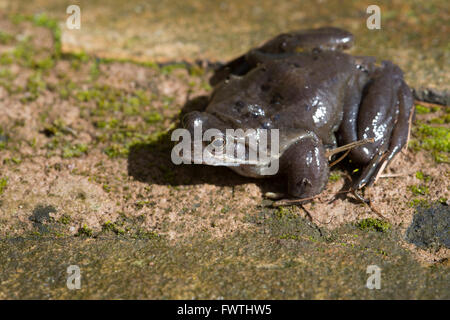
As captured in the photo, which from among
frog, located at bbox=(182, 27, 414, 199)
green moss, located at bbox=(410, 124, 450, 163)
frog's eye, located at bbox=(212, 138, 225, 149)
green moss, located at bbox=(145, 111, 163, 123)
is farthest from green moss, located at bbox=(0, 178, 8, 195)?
green moss, located at bbox=(410, 124, 450, 163)

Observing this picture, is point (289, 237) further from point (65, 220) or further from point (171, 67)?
point (171, 67)

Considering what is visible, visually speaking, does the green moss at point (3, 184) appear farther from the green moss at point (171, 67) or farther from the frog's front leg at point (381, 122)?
the frog's front leg at point (381, 122)

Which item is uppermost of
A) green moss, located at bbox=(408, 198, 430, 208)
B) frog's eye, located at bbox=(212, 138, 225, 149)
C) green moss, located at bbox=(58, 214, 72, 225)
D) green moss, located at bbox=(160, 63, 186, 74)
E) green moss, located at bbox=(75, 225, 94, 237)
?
green moss, located at bbox=(160, 63, 186, 74)

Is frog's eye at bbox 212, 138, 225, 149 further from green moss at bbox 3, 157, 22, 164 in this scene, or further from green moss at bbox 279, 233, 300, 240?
green moss at bbox 3, 157, 22, 164

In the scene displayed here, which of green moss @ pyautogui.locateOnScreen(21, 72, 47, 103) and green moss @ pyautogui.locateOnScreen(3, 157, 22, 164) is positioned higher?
green moss @ pyautogui.locateOnScreen(21, 72, 47, 103)

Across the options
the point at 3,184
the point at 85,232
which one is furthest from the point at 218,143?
the point at 3,184

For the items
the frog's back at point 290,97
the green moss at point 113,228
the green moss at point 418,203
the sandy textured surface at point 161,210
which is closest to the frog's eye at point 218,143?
the frog's back at point 290,97
